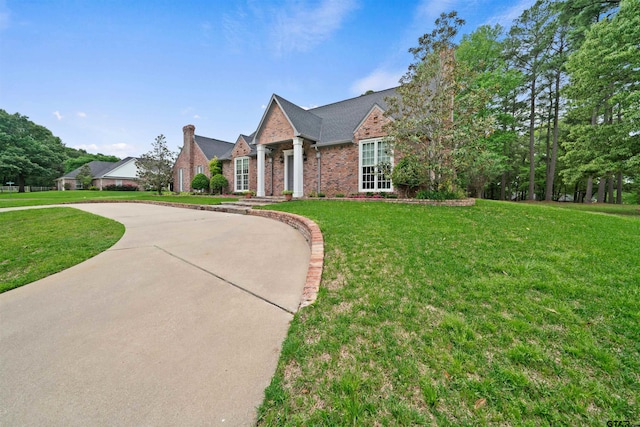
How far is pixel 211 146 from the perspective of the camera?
20.4 metres

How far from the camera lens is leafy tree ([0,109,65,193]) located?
2825 centimetres

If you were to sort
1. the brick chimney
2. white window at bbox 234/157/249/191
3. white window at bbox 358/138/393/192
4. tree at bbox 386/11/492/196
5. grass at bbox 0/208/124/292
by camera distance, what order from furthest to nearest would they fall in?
the brick chimney, white window at bbox 234/157/249/191, white window at bbox 358/138/393/192, tree at bbox 386/11/492/196, grass at bbox 0/208/124/292

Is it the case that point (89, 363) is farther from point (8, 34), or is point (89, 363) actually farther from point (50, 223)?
point (8, 34)

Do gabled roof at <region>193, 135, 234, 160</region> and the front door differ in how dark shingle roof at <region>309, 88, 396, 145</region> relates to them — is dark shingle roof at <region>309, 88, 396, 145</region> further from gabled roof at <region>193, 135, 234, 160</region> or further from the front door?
gabled roof at <region>193, 135, 234, 160</region>

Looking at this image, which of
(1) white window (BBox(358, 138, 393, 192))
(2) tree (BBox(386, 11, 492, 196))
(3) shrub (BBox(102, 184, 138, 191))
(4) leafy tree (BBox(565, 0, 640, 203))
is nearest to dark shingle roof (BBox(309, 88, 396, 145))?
(1) white window (BBox(358, 138, 393, 192))

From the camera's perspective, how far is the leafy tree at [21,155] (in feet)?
92.7

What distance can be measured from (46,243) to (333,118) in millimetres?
13600

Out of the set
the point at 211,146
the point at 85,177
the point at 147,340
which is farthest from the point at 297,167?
the point at 85,177

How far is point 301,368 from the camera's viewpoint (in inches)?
65.3

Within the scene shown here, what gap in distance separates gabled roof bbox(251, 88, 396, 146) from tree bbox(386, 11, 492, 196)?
10.4 feet

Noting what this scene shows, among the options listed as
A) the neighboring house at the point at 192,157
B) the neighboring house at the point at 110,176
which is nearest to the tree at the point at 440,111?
the neighboring house at the point at 192,157

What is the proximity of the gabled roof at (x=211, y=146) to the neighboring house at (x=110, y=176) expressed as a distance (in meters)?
20.6

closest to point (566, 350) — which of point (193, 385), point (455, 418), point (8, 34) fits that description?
point (455, 418)

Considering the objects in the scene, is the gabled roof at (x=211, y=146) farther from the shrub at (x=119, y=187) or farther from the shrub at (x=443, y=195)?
the shrub at (x=119, y=187)
